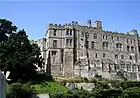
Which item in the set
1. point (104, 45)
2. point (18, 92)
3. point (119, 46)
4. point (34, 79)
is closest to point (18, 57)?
point (34, 79)

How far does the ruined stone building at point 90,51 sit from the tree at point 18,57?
6.97 meters

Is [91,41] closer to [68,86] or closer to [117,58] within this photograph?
[117,58]

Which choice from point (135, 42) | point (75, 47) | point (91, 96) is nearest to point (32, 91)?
point (91, 96)

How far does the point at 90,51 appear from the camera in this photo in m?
76.1

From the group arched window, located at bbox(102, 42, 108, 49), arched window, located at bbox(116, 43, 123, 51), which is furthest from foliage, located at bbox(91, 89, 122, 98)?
arched window, located at bbox(116, 43, 123, 51)

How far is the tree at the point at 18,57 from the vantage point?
60969 millimetres

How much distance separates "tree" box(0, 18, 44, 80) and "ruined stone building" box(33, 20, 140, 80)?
274 inches

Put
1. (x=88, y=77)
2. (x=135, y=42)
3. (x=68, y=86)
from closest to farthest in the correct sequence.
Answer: (x=68, y=86), (x=88, y=77), (x=135, y=42)

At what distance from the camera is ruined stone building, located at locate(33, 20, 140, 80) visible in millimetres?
71688

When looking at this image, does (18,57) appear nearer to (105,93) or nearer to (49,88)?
(49,88)

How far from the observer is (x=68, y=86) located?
63.9m

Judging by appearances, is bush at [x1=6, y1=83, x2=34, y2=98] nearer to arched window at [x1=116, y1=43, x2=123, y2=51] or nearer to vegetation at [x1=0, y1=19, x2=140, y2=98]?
vegetation at [x1=0, y1=19, x2=140, y2=98]

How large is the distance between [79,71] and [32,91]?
21286 millimetres

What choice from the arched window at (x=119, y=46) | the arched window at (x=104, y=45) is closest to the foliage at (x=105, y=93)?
the arched window at (x=104, y=45)
